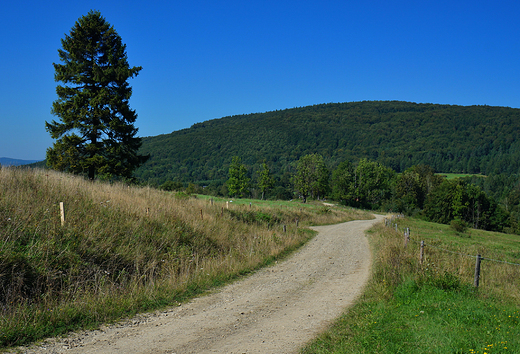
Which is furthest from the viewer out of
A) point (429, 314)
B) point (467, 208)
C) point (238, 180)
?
point (238, 180)

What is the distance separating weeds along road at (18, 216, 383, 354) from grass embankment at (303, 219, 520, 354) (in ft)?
1.96

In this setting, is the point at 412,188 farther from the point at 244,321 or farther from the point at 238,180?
the point at 244,321

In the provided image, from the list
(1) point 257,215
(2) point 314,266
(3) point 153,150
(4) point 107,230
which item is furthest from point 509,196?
(3) point 153,150

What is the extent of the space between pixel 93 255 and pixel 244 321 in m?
4.41

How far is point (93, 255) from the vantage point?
8664mm

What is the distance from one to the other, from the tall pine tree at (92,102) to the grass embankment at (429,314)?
2038 cm

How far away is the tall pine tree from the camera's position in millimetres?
22875

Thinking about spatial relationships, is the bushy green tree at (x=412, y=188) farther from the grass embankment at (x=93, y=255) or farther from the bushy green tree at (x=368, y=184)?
the grass embankment at (x=93, y=255)

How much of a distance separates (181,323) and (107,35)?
23.6m

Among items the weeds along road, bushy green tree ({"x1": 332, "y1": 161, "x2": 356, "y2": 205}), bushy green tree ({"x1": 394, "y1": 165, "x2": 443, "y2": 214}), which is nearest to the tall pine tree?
the weeds along road

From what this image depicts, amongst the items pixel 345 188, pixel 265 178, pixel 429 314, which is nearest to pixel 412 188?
pixel 345 188

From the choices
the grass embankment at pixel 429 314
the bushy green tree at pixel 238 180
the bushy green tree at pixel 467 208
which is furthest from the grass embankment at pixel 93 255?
the bushy green tree at pixel 467 208

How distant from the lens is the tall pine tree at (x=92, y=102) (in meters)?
22.9

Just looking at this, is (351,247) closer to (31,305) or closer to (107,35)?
(31,305)
